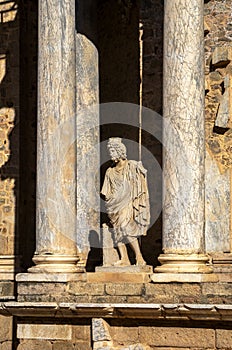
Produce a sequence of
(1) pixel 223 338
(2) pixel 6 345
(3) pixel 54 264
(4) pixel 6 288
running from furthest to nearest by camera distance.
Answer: (4) pixel 6 288, (2) pixel 6 345, (3) pixel 54 264, (1) pixel 223 338

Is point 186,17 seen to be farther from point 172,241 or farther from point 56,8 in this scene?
point 172,241

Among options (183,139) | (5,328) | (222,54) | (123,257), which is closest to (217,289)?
(183,139)

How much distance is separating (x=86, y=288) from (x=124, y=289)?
0.60m

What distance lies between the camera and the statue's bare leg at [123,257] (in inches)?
588

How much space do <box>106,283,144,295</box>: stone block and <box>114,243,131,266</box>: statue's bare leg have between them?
3.64 feet

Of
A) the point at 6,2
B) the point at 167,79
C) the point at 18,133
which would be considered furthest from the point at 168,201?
the point at 6,2

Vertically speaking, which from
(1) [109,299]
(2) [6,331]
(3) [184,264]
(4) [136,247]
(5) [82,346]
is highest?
(4) [136,247]

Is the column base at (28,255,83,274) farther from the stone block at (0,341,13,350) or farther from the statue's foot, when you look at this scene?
the stone block at (0,341,13,350)

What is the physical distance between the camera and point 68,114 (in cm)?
1470

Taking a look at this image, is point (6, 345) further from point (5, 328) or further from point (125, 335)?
A: point (125, 335)

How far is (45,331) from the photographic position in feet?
46.3

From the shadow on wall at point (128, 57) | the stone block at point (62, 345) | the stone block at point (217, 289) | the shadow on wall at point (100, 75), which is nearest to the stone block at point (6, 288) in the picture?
the shadow on wall at point (100, 75)

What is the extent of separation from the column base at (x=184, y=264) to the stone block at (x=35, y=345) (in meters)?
A: 1.83

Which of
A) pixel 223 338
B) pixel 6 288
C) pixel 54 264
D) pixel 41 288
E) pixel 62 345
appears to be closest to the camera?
pixel 223 338
